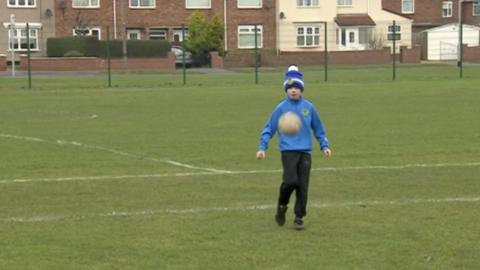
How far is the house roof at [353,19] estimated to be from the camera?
6400 cm

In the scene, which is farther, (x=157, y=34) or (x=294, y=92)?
(x=157, y=34)

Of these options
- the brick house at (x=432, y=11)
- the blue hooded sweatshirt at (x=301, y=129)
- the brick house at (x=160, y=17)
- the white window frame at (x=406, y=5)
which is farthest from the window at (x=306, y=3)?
the blue hooded sweatshirt at (x=301, y=129)

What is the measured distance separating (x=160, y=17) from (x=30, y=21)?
9527 mm

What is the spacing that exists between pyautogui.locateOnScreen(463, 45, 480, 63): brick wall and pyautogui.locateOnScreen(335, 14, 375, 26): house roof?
7.92 metres

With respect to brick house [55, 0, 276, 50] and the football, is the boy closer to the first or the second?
the football

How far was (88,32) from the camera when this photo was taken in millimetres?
59844

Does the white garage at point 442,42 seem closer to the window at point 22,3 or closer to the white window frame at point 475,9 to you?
the white window frame at point 475,9

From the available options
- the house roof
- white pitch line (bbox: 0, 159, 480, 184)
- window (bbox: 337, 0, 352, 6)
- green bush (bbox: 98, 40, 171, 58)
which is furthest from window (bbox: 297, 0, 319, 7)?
white pitch line (bbox: 0, 159, 480, 184)

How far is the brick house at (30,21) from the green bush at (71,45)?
7.09 ft

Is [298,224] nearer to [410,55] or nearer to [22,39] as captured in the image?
[410,55]

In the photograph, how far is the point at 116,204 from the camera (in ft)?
27.6

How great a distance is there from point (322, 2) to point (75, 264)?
6065 centimetres

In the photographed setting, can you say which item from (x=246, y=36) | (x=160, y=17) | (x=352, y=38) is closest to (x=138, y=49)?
(x=160, y=17)

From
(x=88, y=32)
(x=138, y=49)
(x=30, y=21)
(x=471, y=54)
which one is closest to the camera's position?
(x=138, y=49)
